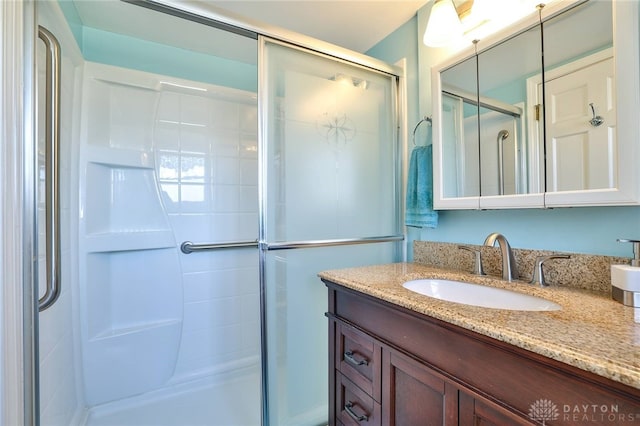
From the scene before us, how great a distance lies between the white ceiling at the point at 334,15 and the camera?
1.50 meters

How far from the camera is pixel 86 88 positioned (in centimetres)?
160

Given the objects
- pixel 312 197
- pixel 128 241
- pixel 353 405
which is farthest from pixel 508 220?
pixel 128 241

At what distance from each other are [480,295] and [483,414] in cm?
52

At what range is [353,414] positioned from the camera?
1.09 metres

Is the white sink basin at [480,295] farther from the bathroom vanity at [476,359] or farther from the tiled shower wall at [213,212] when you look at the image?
the tiled shower wall at [213,212]

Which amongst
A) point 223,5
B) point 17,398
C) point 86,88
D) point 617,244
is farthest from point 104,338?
point 617,244

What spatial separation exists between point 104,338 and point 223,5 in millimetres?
1958

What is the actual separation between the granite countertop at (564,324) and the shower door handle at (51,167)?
3.62 feet

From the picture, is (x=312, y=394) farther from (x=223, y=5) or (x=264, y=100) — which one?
(x=223, y=5)

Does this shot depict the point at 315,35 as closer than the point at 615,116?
No

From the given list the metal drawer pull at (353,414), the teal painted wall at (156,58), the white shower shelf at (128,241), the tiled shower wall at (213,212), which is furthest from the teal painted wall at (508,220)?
the white shower shelf at (128,241)

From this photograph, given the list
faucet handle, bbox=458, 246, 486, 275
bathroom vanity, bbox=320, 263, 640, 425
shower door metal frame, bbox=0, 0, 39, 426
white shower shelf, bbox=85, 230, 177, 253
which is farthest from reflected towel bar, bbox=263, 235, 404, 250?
white shower shelf, bbox=85, 230, 177, 253

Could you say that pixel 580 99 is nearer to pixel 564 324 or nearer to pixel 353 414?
pixel 564 324

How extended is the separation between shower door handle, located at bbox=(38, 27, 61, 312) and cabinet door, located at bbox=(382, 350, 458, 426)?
4.00ft
